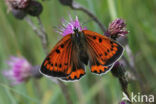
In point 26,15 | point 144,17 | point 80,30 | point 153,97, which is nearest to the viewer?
point 153,97

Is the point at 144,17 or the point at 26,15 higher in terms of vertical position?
the point at 26,15

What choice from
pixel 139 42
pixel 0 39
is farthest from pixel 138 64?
pixel 0 39

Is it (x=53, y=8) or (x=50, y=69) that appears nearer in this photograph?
(x=50, y=69)

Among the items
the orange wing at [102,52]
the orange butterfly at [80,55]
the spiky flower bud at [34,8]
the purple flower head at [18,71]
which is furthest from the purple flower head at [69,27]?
the purple flower head at [18,71]

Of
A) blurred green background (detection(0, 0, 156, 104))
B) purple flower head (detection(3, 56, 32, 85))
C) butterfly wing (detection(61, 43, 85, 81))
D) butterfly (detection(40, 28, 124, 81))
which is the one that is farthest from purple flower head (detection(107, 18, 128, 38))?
purple flower head (detection(3, 56, 32, 85))

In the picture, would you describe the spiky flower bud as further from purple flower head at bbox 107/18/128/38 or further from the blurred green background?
purple flower head at bbox 107/18/128/38

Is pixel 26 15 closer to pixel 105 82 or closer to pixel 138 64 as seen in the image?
pixel 105 82
